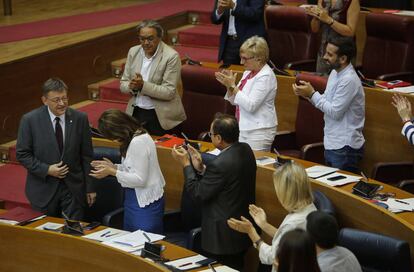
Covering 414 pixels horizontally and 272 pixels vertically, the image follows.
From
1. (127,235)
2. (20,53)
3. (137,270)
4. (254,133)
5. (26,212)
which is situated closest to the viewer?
(137,270)

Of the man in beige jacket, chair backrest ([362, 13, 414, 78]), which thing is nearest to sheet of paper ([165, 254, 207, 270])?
the man in beige jacket

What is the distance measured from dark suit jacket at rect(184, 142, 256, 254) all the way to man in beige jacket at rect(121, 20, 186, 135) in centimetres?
120

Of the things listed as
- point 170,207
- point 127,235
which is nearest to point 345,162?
point 170,207

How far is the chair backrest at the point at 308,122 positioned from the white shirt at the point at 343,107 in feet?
2.18

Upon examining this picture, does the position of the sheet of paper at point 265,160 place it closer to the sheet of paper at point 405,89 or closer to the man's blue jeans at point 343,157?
the man's blue jeans at point 343,157

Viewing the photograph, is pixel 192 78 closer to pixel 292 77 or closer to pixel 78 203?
pixel 292 77

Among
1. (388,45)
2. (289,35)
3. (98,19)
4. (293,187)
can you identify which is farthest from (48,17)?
(293,187)

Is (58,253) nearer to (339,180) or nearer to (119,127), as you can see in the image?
(119,127)

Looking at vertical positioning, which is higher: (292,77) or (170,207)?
(292,77)

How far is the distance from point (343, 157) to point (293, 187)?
59.7 inches

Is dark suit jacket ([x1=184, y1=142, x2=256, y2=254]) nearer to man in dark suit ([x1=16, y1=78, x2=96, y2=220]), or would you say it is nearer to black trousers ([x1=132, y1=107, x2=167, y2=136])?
man in dark suit ([x1=16, y1=78, x2=96, y2=220])

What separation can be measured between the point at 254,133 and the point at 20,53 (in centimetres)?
226

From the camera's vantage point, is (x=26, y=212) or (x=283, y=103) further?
(x=283, y=103)

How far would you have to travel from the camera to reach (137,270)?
13.0 ft
